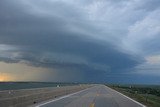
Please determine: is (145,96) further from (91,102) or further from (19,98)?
(19,98)

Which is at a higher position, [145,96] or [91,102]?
[145,96]

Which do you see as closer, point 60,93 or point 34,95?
point 34,95

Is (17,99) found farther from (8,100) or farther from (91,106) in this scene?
(91,106)

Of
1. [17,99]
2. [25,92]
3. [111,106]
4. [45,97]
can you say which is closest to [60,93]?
[45,97]

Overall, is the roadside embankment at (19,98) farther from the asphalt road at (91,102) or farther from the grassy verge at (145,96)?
the grassy verge at (145,96)

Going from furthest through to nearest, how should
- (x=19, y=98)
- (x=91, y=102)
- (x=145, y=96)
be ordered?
(x=145, y=96), (x=91, y=102), (x=19, y=98)

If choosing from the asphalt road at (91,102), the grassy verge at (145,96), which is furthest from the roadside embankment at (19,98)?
the grassy verge at (145,96)

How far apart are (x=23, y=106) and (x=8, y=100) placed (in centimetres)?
391

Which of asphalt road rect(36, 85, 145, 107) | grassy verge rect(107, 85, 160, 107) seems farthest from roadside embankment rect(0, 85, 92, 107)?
grassy verge rect(107, 85, 160, 107)

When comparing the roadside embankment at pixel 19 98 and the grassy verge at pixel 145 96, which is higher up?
the grassy verge at pixel 145 96

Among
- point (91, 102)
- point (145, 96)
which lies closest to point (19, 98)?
point (91, 102)

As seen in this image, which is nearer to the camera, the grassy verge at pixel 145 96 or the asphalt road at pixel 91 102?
the asphalt road at pixel 91 102

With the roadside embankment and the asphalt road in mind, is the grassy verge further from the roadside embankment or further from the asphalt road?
the roadside embankment

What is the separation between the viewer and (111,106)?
87.2 ft
